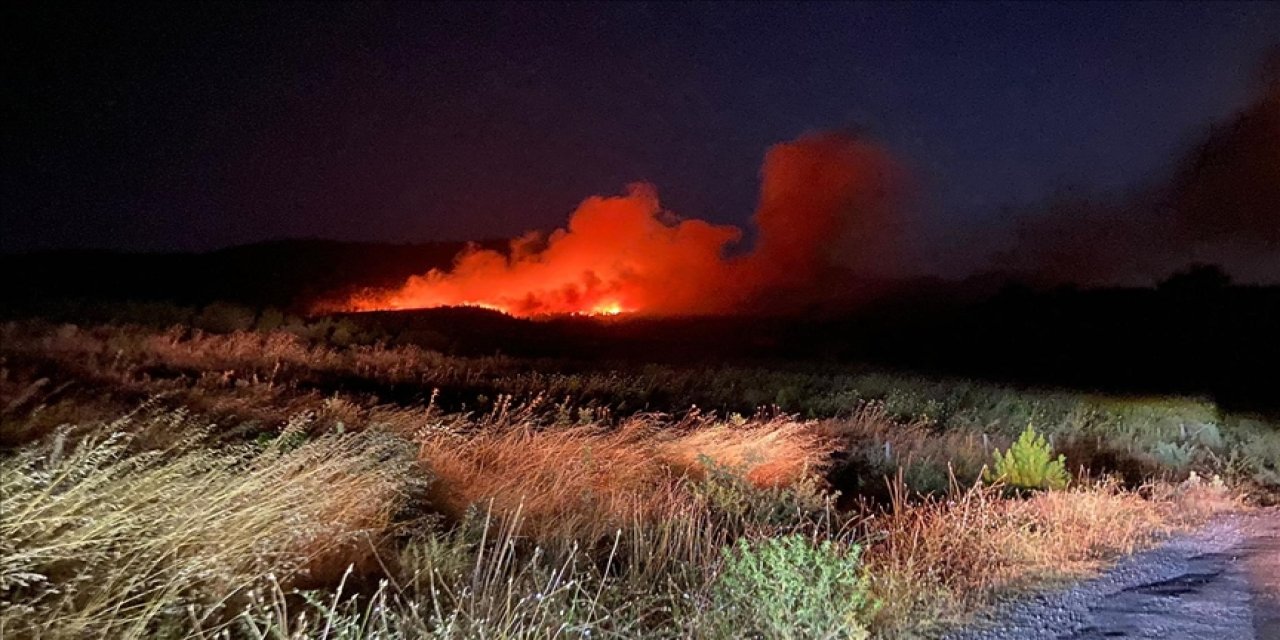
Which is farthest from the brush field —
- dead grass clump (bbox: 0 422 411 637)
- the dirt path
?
the dirt path

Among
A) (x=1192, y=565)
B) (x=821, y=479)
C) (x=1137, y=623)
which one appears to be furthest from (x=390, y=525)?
(x=1192, y=565)

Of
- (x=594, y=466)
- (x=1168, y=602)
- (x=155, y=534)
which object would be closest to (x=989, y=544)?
(x=1168, y=602)

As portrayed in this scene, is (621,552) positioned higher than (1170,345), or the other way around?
(1170,345)

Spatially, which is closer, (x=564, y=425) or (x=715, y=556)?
(x=715, y=556)

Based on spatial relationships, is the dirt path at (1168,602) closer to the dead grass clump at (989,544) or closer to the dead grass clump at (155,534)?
the dead grass clump at (989,544)

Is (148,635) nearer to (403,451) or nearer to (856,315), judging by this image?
(403,451)

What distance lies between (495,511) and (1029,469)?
6774 mm

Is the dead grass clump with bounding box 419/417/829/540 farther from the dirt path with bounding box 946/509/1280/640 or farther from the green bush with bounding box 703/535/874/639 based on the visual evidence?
the dirt path with bounding box 946/509/1280/640

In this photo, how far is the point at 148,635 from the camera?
13.7ft

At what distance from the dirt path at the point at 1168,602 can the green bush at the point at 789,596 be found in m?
0.81

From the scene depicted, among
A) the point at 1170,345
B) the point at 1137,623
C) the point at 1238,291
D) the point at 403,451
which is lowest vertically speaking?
the point at 1137,623

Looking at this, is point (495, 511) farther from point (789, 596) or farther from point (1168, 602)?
point (1168, 602)

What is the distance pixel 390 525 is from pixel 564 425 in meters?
4.86

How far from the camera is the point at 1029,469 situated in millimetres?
11461
